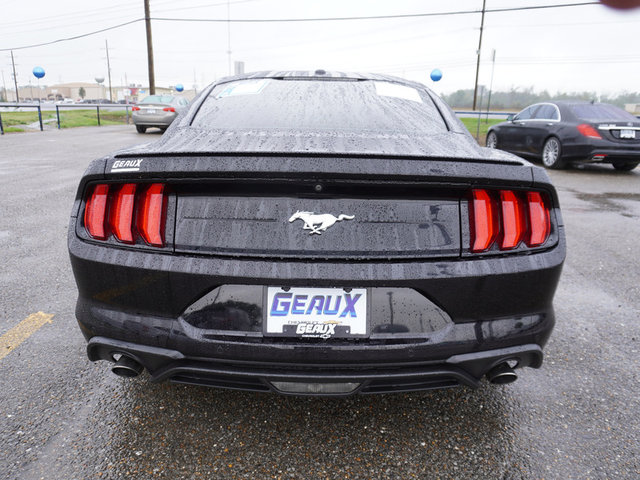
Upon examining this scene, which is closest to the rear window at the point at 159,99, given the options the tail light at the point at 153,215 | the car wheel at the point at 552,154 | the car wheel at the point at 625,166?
the car wheel at the point at 552,154

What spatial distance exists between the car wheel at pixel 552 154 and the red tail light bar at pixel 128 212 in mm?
10018

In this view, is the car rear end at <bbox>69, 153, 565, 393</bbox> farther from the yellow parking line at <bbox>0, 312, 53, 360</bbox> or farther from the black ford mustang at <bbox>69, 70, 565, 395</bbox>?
the yellow parking line at <bbox>0, 312, 53, 360</bbox>

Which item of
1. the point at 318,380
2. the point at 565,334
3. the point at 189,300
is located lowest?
the point at 565,334

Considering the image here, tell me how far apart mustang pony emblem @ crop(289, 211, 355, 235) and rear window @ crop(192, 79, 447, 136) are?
59 cm

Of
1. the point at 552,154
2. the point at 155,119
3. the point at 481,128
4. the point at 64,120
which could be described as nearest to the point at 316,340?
the point at 552,154

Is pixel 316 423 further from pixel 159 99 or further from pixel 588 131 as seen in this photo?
pixel 159 99

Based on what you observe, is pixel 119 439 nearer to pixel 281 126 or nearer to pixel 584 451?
pixel 281 126

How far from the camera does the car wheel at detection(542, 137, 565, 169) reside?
995 centimetres

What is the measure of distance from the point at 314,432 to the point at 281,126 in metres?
1.36

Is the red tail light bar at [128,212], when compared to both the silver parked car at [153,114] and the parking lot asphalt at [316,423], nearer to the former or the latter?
the parking lot asphalt at [316,423]

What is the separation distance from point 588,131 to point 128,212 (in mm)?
9848

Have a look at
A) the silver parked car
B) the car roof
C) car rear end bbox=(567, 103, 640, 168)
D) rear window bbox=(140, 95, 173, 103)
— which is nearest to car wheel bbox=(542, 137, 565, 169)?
car rear end bbox=(567, 103, 640, 168)

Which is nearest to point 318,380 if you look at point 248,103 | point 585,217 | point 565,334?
point 248,103

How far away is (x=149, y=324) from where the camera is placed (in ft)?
5.67
